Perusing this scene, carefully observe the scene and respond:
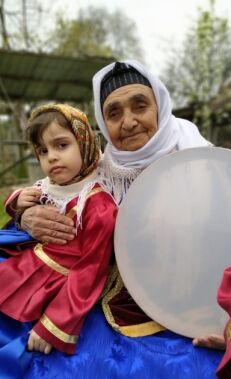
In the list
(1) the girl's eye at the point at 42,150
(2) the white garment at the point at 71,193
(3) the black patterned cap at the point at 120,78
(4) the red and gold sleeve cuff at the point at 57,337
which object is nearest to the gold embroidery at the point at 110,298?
(4) the red and gold sleeve cuff at the point at 57,337

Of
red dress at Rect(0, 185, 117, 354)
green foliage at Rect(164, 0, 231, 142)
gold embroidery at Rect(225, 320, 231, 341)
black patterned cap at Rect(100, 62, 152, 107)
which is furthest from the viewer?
green foliage at Rect(164, 0, 231, 142)

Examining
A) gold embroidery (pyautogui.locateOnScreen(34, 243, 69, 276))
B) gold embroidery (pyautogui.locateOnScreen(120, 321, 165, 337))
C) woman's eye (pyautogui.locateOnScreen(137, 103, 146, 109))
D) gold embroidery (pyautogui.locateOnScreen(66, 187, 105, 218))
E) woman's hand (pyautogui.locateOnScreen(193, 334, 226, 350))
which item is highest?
woman's eye (pyautogui.locateOnScreen(137, 103, 146, 109))

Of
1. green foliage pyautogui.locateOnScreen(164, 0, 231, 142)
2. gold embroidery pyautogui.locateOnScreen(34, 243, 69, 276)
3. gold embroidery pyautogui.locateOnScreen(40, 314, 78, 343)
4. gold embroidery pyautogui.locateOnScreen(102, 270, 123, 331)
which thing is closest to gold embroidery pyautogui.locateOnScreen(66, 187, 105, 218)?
gold embroidery pyautogui.locateOnScreen(34, 243, 69, 276)

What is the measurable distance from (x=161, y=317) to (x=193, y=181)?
1.43 feet

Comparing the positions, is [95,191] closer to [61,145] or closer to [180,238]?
[61,145]

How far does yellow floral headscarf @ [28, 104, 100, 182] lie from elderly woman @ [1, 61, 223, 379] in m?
0.06

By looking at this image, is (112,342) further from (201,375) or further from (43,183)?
(43,183)

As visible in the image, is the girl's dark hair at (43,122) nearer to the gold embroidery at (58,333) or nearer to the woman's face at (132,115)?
the woman's face at (132,115)

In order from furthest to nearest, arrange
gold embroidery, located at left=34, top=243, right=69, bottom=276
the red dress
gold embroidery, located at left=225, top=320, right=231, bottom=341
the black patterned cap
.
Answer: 1. the black patterned cap
2. gold embroidery, located at left=34, top=243, right=69, bottom=276
3. the red dress
4. gold embroidery, located at left=225, top=320, right=231, bottom=341

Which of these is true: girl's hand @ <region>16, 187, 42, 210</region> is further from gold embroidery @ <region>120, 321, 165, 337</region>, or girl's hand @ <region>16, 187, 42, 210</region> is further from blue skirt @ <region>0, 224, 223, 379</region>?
gold embroidery @ <region>120, 321, 165, 337</region>

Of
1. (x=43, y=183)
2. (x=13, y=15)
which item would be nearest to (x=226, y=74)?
(x=13, y=15)

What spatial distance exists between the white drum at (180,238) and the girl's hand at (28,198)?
484 millimetres

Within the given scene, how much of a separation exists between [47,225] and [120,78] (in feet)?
1.98

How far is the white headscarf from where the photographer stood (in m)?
1.58
